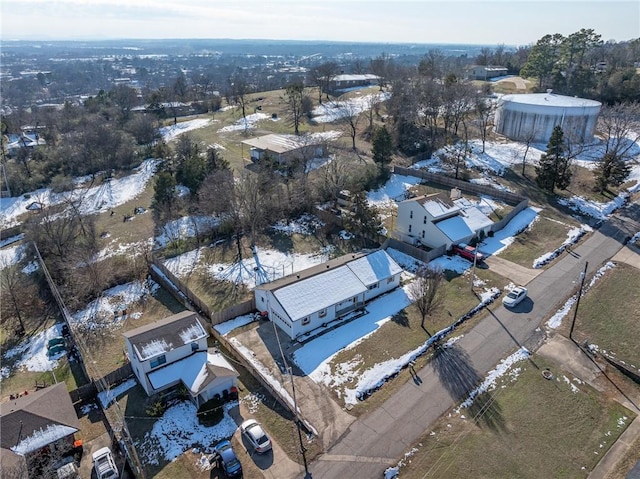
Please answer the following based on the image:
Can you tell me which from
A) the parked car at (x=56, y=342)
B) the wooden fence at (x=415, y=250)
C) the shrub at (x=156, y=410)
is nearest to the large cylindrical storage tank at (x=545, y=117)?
the wooden fence at (x=415, y=250)

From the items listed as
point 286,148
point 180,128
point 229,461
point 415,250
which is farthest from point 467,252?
point 180,128

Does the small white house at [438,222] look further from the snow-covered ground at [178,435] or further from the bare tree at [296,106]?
the bare tree at [296,106]

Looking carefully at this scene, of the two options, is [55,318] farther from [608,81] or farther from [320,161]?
[608,81]

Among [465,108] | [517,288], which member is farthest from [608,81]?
[517,288]

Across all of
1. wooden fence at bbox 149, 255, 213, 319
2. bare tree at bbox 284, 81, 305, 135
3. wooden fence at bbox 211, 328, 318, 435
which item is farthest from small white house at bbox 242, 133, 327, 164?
wooden fence at bbox 211, 328, 318, 435

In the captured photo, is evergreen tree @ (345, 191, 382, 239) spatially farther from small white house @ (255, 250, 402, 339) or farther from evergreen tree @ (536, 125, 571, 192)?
evergreen tree @ (536, 125, 571, 192)
